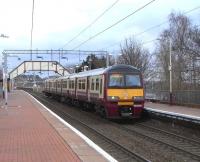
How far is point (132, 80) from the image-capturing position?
2623 cm

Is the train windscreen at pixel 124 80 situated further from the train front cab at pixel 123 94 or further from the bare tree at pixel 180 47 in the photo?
the bare tree at pixel 180 47

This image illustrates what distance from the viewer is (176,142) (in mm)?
17734

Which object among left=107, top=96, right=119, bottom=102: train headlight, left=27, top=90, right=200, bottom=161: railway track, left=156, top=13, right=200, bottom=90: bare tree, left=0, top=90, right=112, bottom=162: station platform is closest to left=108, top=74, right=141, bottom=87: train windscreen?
left=107, top=96, right=119, bottom=102: train headlight

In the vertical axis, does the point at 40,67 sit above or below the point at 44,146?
above

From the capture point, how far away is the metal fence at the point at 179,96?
35.1 m

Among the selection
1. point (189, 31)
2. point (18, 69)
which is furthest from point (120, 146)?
point (18, 69)

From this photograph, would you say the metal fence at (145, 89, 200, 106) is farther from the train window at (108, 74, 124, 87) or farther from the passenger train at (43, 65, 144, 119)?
the train window at (108, 74, 124, 87)

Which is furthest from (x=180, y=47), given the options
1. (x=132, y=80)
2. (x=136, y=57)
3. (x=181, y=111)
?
(x=132, y=80)

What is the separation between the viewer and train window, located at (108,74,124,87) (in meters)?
25.7

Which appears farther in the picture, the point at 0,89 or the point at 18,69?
the point at 18,69

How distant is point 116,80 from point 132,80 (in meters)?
0.91

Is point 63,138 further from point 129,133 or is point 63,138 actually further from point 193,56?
point 193,56

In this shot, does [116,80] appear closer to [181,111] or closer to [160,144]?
[181,111]

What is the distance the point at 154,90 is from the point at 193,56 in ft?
50.2
